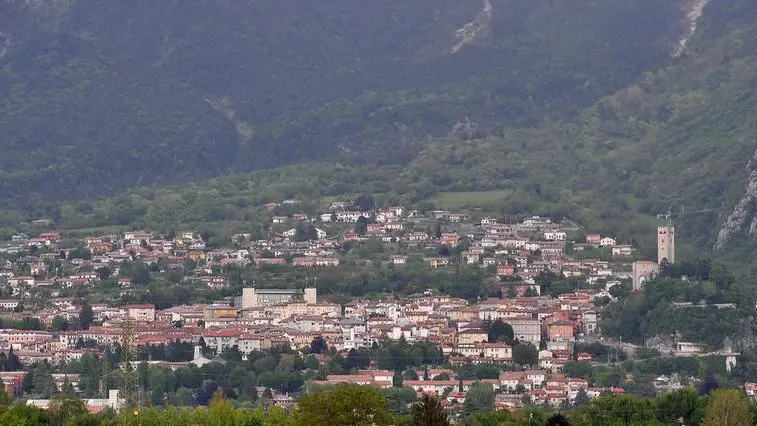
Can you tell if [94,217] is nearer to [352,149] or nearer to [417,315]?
[352,149]

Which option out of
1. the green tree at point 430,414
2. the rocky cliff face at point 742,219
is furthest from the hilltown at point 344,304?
the green tree at point 430,414

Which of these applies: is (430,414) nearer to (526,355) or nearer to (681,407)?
(681,407)

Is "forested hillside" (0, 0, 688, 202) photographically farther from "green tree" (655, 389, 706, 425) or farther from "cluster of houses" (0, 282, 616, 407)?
"green tree" (655, 389, 706, 425)

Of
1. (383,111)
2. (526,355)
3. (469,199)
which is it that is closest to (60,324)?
(526,355)

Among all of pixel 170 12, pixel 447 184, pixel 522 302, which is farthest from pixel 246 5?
pixel 522 302

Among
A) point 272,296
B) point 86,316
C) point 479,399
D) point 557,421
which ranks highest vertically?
point 272,296

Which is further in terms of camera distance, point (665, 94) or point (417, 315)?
point (665, 94)
